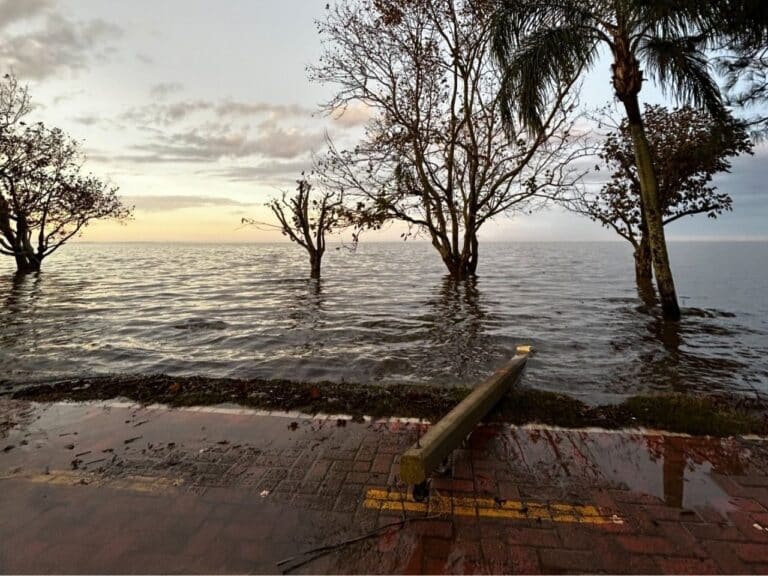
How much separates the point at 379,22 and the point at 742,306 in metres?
17.9

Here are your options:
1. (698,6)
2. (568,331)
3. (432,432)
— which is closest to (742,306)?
(568,331)

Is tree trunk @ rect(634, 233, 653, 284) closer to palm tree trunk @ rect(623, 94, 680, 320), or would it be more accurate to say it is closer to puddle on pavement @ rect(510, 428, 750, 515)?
palm tree trunk @ rect(623, 94, 680, 320)

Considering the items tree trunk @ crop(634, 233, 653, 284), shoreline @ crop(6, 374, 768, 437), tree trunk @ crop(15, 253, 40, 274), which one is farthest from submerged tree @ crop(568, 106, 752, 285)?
tree trunk @ crop(15, 253, 40, 274)

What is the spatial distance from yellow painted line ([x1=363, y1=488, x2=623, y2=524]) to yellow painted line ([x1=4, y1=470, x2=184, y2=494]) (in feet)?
5.42

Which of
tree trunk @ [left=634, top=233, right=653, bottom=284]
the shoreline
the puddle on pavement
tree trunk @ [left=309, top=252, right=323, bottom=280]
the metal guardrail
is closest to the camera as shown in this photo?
the metal guardrail

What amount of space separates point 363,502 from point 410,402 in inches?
85.6

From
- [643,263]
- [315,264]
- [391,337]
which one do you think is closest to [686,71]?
[391,337]

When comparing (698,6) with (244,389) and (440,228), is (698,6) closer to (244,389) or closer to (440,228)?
(244,389)

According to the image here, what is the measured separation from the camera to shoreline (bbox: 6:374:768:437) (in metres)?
4.83

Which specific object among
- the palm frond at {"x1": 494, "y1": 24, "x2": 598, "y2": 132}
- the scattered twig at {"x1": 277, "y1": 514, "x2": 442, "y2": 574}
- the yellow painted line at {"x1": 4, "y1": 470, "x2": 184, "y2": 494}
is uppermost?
the palm frond at {"x1": 494, "y1": 24, "x2": 598, "y2": 132}

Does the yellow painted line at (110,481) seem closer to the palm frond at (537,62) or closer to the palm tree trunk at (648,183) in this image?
the palm frond at (537,62)

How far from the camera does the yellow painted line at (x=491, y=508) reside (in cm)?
316

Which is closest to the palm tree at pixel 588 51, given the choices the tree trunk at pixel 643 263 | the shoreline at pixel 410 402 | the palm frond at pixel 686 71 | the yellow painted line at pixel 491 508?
the palm frond at pixel 686 71

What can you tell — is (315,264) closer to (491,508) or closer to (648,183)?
(648,183)
